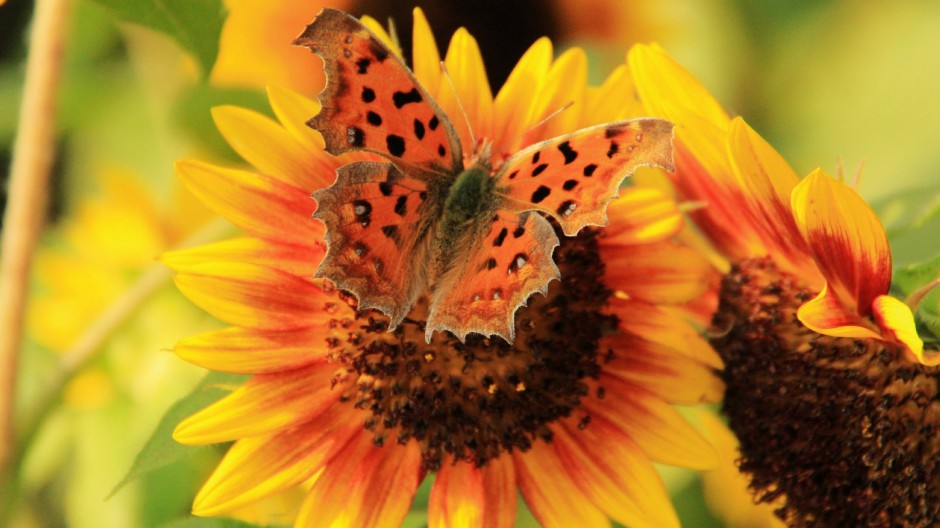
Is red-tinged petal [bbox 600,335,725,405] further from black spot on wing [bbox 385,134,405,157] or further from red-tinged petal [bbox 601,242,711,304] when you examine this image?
black spot on wing [bbox 385,134,405,157]

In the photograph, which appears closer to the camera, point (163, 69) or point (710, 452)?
point (710, 452)

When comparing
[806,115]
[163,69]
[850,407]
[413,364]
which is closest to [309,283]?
[413,364]

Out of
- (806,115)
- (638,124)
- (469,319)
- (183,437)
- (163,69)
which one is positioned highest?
(806,115)

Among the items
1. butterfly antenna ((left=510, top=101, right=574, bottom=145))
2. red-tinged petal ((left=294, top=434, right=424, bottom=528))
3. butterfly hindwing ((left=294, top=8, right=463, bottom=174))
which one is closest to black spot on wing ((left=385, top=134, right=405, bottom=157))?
butterfly hindwing ((left=294, top=8, right=463, bottom=174))

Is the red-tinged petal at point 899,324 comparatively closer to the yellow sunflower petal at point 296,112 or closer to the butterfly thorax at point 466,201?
the butterfly thorax at point 466,201

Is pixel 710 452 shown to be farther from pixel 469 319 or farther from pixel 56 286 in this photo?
pixel 56 286

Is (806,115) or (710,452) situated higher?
(806,115)
